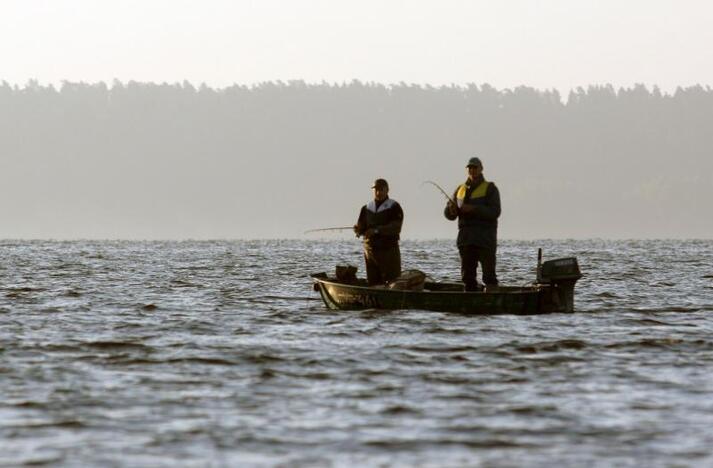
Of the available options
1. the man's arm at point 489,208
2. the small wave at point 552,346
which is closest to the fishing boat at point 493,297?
the man's arm at point 489,208

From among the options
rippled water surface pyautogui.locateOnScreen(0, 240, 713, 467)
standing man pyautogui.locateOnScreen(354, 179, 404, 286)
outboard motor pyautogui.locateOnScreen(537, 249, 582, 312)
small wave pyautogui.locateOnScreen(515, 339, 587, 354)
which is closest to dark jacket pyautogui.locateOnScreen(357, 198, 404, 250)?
standing man pyautogui.locateOnScreen(354, 179, 404, 286)

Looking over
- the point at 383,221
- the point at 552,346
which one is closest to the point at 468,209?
the point at 383,221

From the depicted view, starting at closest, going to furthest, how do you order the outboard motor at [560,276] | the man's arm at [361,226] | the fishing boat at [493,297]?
the fishing boat at [493,297] → the outboard motor at [560,276] → the man's arm at [361,226]

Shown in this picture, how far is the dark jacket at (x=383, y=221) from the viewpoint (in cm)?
2111

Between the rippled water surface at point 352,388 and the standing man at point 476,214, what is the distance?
3.13 feet

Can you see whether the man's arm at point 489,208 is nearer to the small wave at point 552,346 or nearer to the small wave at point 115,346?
the small wave at point 552,346

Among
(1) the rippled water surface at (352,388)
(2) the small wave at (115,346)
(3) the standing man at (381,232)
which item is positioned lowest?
(1) the rippled water surface at (352,388)

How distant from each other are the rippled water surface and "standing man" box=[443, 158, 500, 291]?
3.13ft

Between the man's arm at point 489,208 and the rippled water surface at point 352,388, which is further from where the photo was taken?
the man's arm at point 489,208

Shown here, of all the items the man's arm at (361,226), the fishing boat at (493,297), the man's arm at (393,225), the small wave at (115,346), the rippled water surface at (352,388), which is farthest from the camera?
the man's arm at (361,226)

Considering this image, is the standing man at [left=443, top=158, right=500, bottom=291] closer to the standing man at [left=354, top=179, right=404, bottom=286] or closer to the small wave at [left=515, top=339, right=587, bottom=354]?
the standing man at [left=354, top=179, right=404, bottom=286]

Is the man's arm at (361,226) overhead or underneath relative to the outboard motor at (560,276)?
overhead

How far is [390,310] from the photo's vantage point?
21.5 meters

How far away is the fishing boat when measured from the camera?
20.6m
